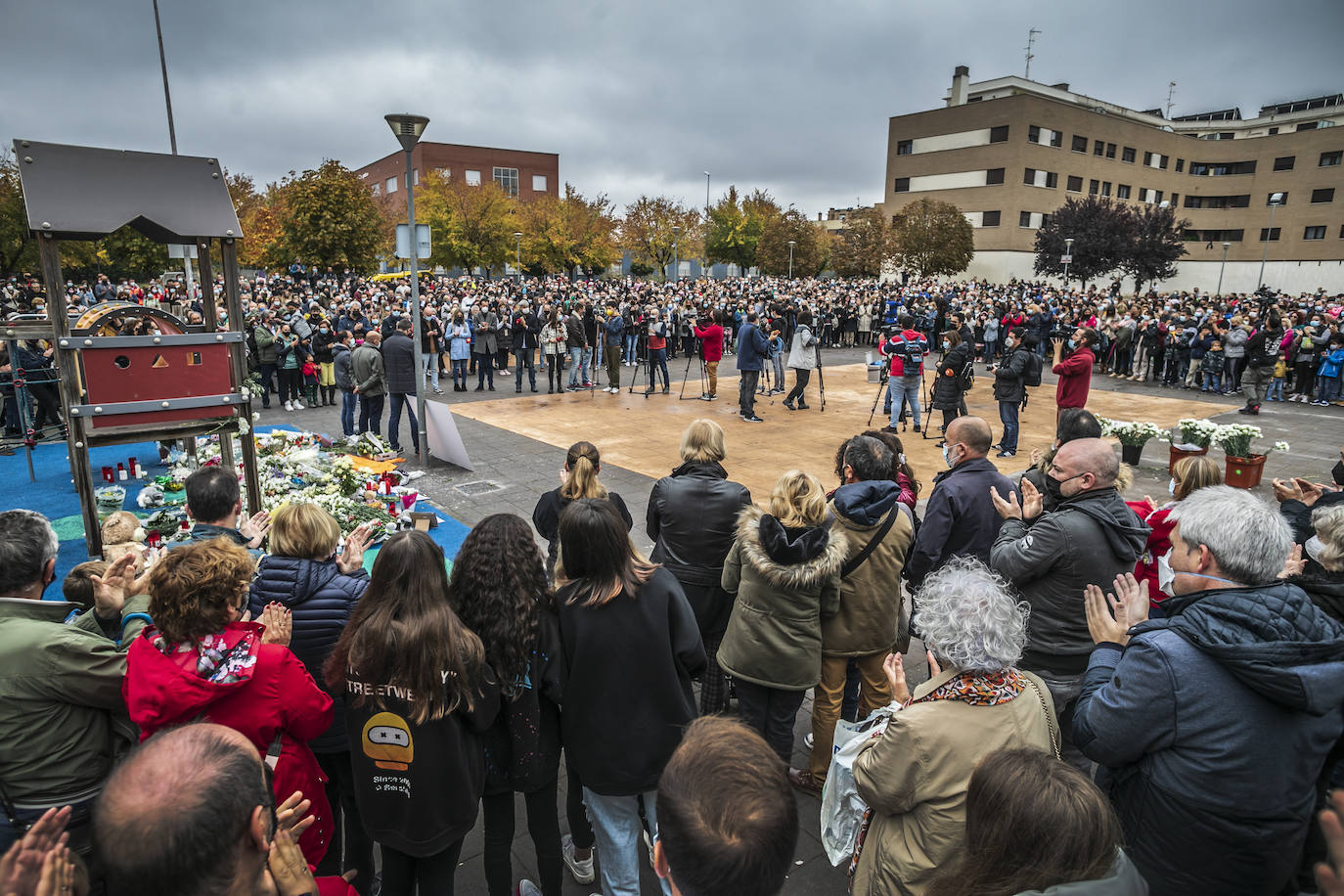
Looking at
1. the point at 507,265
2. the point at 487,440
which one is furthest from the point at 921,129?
the point at 487,440

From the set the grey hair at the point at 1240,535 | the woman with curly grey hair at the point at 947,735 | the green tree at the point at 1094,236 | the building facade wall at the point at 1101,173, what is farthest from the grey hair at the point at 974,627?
the building facade wall at the point at 1101,173

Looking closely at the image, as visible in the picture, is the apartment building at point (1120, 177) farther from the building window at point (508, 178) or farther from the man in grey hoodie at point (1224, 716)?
the man in grey hoodie at point (1224, 716)

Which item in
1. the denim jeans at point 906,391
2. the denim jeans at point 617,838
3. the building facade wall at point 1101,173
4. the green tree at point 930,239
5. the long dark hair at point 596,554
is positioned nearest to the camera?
the long dark hair at point 596,554

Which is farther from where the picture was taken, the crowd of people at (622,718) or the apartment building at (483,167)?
the apartment building at (483,167)

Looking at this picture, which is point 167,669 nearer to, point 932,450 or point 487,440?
point 487,440

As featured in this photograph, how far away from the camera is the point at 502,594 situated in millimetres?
2551

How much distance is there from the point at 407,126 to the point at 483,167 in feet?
223

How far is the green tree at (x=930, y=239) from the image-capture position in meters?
41.9

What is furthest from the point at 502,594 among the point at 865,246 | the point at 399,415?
the point at 865,246

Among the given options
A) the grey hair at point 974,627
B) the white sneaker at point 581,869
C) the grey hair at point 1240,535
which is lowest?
the white sneaker at point 581,869

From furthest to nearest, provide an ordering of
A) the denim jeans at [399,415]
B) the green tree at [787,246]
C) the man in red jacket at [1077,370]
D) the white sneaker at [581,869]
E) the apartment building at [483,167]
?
the apartment building at [483,167], the green tree at [787,246], the denim jeans at [399,415], the man in red jacket at [1077,370], the white sneaker at [581,869]

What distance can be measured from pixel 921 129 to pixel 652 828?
60068 mm

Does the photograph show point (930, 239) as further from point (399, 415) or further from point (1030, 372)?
point (399, 415)

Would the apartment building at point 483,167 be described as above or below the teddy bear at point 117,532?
above
